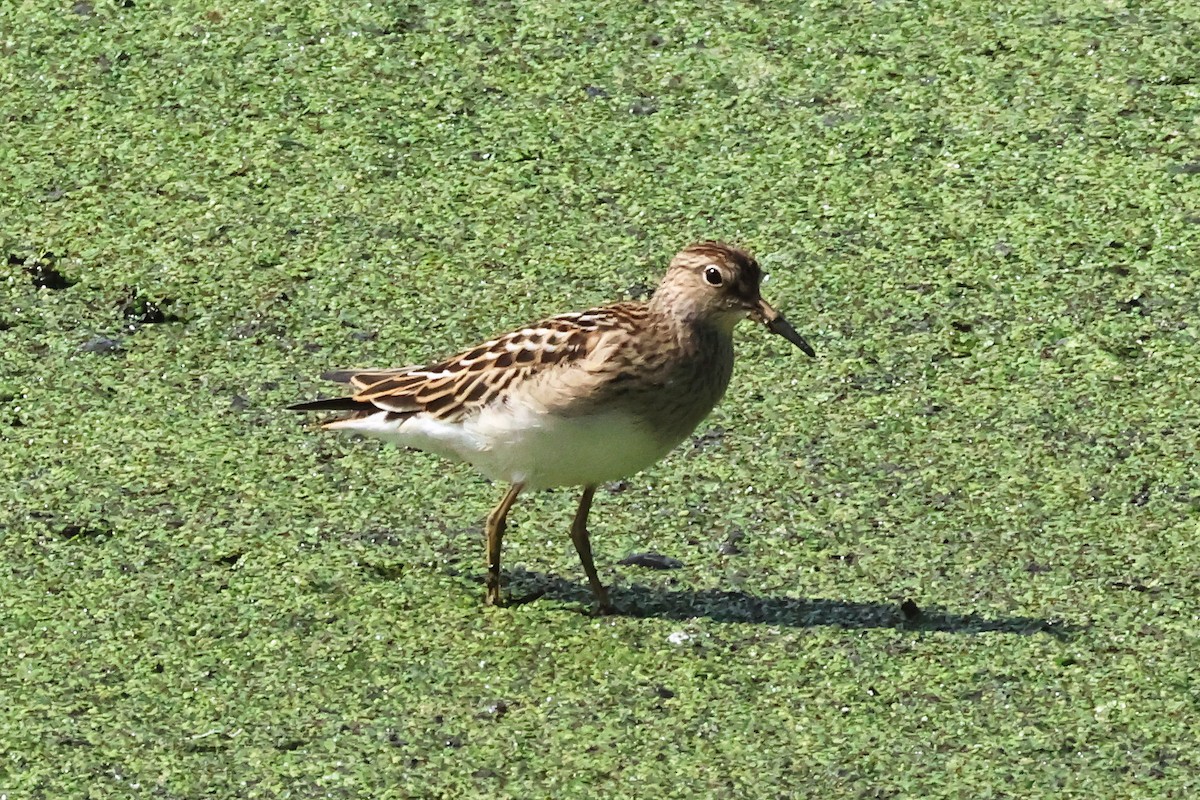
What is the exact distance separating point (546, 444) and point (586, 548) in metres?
0.32

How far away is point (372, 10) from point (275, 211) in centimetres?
115

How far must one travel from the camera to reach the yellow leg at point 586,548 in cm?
504

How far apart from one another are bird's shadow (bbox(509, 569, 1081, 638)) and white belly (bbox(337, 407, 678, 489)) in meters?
0.32

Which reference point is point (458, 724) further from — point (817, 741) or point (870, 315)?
point (870, 315)

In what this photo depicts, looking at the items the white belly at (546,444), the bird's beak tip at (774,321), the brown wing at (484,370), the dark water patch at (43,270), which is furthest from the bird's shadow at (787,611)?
the dark water patch at (43,270)

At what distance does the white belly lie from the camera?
193 inches

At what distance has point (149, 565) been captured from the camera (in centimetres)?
524

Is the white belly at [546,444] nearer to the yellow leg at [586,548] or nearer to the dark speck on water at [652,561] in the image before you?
the yellow leg at [586,548]

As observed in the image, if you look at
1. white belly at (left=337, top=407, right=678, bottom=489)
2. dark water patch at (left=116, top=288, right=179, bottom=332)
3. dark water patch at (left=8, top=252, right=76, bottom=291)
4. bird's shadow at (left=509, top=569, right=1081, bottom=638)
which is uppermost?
white belly at (left=337, top=407, right=678, bottom=489)

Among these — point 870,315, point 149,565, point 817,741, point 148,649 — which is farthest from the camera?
point 870,315

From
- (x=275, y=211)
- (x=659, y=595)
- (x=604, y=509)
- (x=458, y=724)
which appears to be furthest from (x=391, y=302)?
(x=458, y=724)

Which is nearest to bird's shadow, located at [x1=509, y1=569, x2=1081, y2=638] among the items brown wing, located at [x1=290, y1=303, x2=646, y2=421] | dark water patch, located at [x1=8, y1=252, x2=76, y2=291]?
brown wing, located at [x1=290, y1=303, x2=646, y2=421]

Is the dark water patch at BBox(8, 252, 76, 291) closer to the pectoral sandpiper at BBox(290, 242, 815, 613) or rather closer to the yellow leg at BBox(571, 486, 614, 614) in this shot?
the pectoral sandpiper at BBox(290, 242, 815, 613)

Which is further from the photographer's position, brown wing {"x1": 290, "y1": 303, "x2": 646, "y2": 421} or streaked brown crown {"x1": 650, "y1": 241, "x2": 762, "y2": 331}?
streaked brown crown {"x1": 650, "y1": 241, "x2": 762, "y2": 331}
